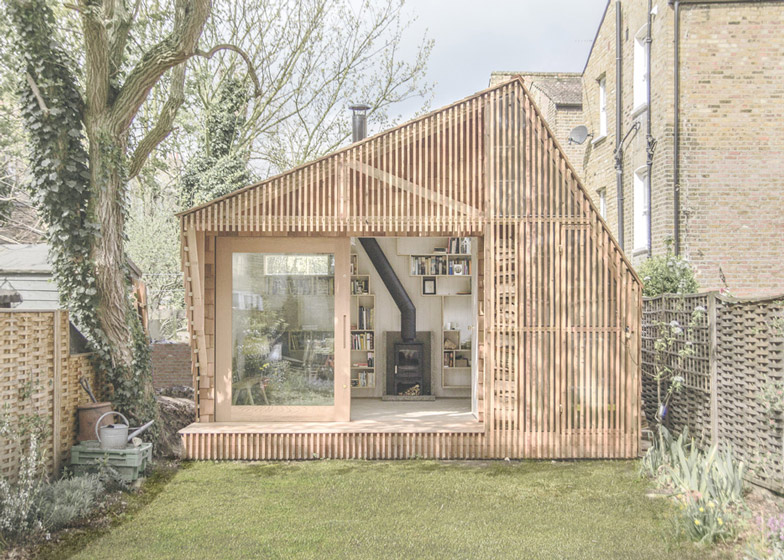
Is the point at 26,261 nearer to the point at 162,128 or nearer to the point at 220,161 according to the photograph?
the point at 220,161

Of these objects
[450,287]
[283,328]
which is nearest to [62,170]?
[283,328]

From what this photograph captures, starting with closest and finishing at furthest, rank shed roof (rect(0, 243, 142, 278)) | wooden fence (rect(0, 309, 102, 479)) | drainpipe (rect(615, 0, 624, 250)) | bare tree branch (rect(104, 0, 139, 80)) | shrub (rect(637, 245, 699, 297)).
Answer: wooden fence (rect(0, 309, 102, 479)) < bare tree branch (rect(104, 0, 139, 80)) < shrub (rect(637, 245, 699, 297)) < shed roof (rect(0, 243, 142, 278)) < drainpipe (rect(615, 0, 624, 250))

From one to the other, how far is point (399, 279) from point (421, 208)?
379 centimetres

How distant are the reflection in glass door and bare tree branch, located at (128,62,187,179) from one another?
1672 millimetres

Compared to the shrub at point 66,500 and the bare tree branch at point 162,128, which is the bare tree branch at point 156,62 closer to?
the bare tree branch at point 162,128

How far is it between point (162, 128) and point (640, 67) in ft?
28.7

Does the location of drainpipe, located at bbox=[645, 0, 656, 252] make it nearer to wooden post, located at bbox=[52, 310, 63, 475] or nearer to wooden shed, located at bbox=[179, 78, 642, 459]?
wooden shed, located at bbox=[179, 78, 642, 459]

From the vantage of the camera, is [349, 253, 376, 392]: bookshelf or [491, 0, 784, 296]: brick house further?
[491, 0, 784, 296]: brick house

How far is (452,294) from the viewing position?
11203 mm

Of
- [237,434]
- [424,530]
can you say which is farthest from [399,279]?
[424,530]

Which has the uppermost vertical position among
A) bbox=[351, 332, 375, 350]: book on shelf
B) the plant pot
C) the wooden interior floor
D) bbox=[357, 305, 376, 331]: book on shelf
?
bbox=[357, 305, 376, 331]: book on shelf

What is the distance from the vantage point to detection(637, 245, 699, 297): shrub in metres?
10.0

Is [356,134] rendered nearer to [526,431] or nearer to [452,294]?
[452,294]

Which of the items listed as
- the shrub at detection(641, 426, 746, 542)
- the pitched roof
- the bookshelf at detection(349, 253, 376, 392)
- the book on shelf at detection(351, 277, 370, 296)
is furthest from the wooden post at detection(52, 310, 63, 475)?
the pitched roof
